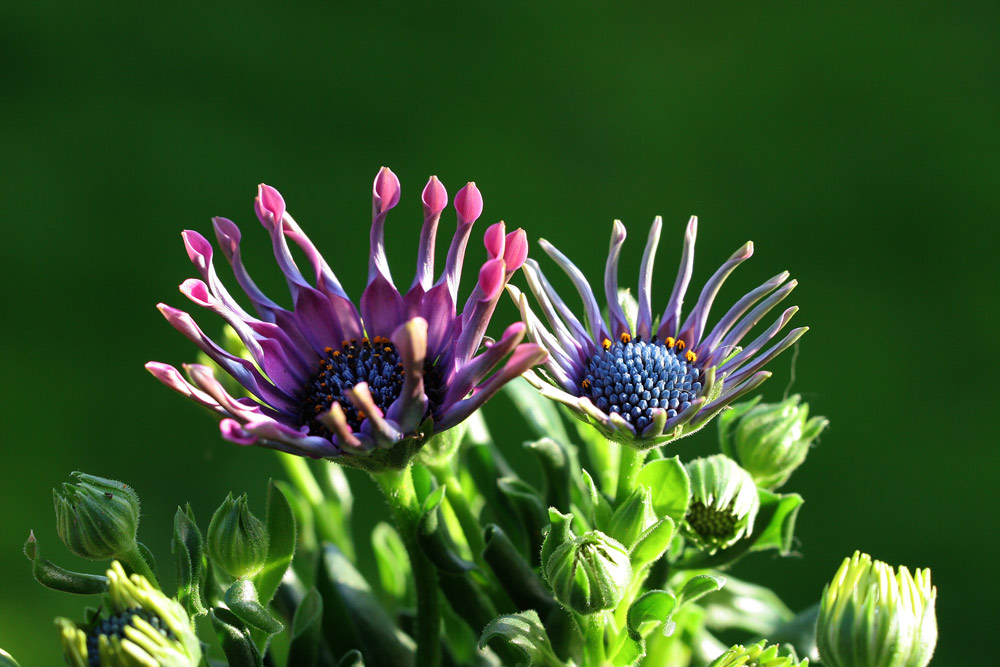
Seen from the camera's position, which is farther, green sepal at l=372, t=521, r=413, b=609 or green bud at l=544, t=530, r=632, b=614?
green sepal at l=372, t=521, r=413, b=609

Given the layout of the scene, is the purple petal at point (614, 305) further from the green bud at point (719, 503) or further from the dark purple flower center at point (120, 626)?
the dark purple flower center at point (120, 626)

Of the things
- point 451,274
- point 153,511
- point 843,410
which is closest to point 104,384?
point 153,511

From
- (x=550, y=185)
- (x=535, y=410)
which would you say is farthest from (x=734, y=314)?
(x=550, y=185)

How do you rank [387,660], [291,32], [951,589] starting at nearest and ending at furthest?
[387,660] < [951,589] < [291,32]

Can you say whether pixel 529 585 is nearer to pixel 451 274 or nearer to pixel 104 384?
pixel 451 274

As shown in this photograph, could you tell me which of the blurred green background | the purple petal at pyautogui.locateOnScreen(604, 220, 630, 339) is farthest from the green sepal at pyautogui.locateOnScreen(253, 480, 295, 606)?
the blurred green background

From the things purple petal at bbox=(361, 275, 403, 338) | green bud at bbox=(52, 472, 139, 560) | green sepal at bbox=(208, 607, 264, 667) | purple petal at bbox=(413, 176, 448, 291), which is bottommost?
green sepal at bbox=(208, 607, 264, 667)

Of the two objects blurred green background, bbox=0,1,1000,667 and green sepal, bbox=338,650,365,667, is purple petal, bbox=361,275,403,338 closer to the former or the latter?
green sepal, bbox=338,650,365,667
